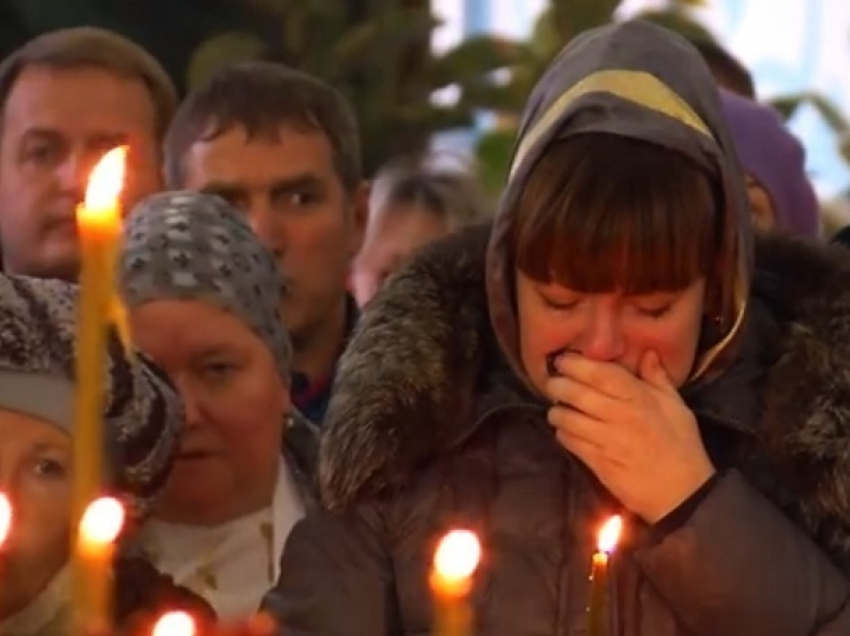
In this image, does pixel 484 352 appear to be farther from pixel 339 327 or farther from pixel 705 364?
pixel 339 327

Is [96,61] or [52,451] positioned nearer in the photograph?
[52,451]

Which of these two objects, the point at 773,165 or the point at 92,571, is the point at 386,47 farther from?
the point at 92,571

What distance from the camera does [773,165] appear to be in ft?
7.25

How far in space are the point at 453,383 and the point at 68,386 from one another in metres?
0.31

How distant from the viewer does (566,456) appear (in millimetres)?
1335

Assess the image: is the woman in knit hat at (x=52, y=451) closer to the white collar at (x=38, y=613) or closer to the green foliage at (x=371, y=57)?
the white collar at (x=38, y=613)

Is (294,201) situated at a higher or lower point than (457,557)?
higher

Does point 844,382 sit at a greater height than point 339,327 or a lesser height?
lesser

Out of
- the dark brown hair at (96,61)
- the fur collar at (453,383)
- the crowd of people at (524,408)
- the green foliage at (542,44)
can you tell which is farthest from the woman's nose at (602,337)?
the green foliage at (542,44)

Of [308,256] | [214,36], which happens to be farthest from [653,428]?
[214,36]

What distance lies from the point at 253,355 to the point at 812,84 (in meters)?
2.75

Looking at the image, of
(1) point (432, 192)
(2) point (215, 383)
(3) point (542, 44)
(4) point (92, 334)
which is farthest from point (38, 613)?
(3) point (542, 44)

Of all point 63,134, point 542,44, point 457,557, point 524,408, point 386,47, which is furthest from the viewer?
point 542,44

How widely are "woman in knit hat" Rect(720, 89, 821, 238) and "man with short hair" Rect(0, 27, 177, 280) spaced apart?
2.46 ft
